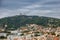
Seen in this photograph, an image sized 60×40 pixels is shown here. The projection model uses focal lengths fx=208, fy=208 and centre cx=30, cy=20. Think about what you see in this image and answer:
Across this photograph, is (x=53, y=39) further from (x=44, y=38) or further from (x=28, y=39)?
(x=28, y=39)

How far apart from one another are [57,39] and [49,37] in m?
3.14

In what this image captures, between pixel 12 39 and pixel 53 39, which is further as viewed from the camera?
pixel 12 39

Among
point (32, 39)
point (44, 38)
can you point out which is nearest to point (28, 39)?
point (32, 39)

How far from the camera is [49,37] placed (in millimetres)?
75438

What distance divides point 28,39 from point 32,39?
1644 mm

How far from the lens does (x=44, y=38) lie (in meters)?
74.8

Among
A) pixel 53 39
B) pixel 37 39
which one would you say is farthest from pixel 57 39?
pixel 37 39

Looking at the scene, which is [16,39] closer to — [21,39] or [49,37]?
[21,39]

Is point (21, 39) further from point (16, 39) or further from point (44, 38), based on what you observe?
point (44, 38)

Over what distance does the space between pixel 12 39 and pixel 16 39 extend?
2660 mm

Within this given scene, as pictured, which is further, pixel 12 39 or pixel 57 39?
pixel 12 39

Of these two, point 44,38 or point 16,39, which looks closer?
point 44,38

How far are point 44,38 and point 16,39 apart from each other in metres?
12.9

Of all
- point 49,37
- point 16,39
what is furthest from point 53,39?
point 16,39
